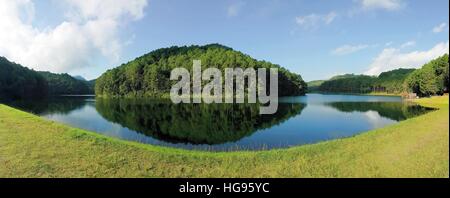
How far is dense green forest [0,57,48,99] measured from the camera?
119744 millimetres

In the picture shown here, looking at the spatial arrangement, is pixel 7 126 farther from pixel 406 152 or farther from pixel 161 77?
pixel 161 77

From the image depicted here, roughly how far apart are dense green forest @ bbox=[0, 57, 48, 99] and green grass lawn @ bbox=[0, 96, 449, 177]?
4463 inches

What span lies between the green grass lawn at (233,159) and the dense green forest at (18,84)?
372 ft

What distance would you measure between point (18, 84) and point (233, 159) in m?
134

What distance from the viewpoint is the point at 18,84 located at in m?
125

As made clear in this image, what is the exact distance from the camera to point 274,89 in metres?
145

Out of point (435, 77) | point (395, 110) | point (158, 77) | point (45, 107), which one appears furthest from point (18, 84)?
point (435, 77)

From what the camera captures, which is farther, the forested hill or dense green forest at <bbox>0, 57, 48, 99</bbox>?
the forested hill

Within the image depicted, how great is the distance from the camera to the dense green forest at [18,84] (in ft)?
393

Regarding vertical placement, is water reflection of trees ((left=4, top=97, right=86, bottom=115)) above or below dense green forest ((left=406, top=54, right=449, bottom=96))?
below

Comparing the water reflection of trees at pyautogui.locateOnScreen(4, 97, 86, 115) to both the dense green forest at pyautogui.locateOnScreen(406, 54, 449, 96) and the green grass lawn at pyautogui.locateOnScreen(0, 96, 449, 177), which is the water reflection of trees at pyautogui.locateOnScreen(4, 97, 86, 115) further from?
the dense green forest at pyautogui.locateOnScreen(406, 54, 449, 96)

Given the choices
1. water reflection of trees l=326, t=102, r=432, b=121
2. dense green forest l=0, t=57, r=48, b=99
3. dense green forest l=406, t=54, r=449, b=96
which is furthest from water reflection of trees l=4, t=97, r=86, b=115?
dense green forest l=406, t=54, r=449, b=96
